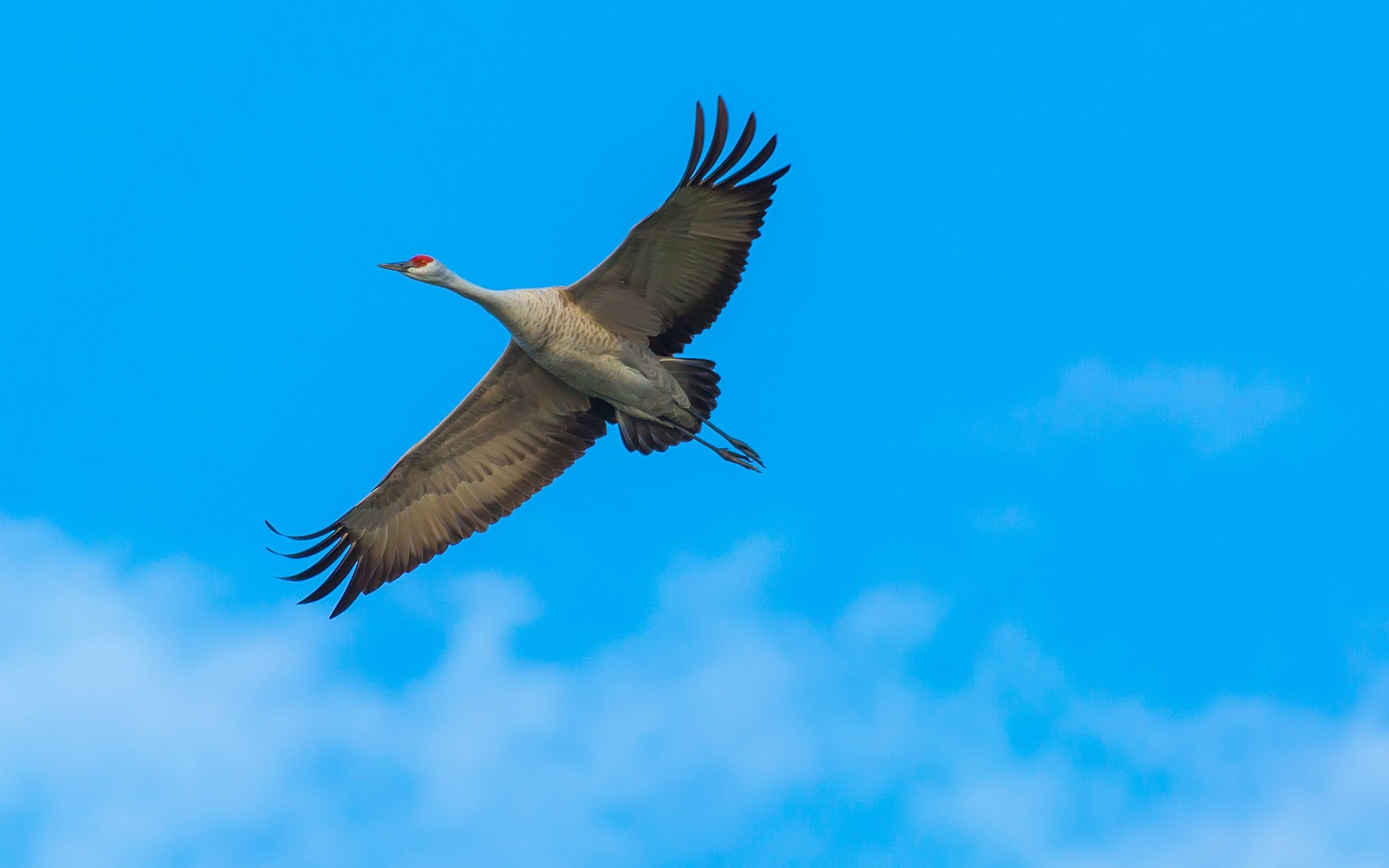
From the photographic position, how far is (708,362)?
630 inches

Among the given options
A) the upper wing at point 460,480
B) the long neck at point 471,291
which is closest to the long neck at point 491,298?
the long neck at point 471,291

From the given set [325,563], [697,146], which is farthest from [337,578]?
[697,146]

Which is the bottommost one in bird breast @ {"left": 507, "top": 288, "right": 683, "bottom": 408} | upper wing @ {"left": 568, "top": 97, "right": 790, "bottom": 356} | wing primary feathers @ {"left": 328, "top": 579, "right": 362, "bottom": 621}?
wing primary feathers @ {"left": 328, "top": 579, "right": 362, "bottom": 621}

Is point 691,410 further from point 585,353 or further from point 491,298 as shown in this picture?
point 491,298

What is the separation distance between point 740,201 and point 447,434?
422 cm

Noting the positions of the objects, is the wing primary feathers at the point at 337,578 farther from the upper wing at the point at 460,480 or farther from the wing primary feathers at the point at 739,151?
the wing primary feathers at the point at 739,151

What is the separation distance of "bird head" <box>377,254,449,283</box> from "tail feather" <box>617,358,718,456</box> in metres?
2.47

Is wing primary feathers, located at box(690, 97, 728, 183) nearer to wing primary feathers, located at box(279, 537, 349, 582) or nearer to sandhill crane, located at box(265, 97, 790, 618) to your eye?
sandhill crane, located at box(265, 97, 790, 618)

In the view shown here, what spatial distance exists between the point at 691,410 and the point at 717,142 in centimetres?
306

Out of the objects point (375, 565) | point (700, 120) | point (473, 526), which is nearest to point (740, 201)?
point (700, 120)

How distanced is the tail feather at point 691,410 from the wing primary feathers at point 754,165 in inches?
83.4

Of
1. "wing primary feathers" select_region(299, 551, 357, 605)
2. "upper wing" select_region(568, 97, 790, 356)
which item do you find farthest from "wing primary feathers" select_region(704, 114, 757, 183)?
"wing primary feathers" select_region(299, 551, 357, 605)

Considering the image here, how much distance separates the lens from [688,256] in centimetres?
1519

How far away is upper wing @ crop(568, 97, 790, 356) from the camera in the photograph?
1456 cm
